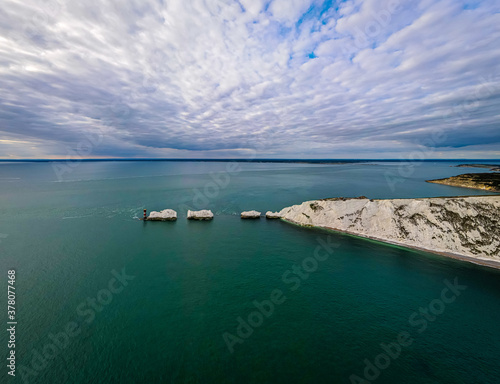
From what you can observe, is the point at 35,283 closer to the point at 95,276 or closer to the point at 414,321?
the point at 95,276

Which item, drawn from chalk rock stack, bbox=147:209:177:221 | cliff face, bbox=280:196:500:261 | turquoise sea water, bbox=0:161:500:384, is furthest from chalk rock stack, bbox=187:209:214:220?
cliff face, bbox=280:196:500:261

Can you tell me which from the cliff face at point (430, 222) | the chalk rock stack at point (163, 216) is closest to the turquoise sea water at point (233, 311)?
the cliff face at point (430, 222)

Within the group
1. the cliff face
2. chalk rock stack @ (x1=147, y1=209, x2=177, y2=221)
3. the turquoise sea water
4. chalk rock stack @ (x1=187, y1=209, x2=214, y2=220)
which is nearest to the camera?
the turquoise sea water

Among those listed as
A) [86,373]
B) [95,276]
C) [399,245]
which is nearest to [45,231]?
[95,276]

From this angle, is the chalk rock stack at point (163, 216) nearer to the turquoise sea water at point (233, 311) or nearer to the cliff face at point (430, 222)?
the turquoise sea water at point (233, 311)

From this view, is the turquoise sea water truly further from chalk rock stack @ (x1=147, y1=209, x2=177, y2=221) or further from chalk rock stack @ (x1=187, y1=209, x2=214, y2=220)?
chalk rock stack @ (x1=187, y1=209, x2=214, y2=220)

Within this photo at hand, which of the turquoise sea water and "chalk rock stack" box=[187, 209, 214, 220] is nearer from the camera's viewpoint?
the turquoise sea water
